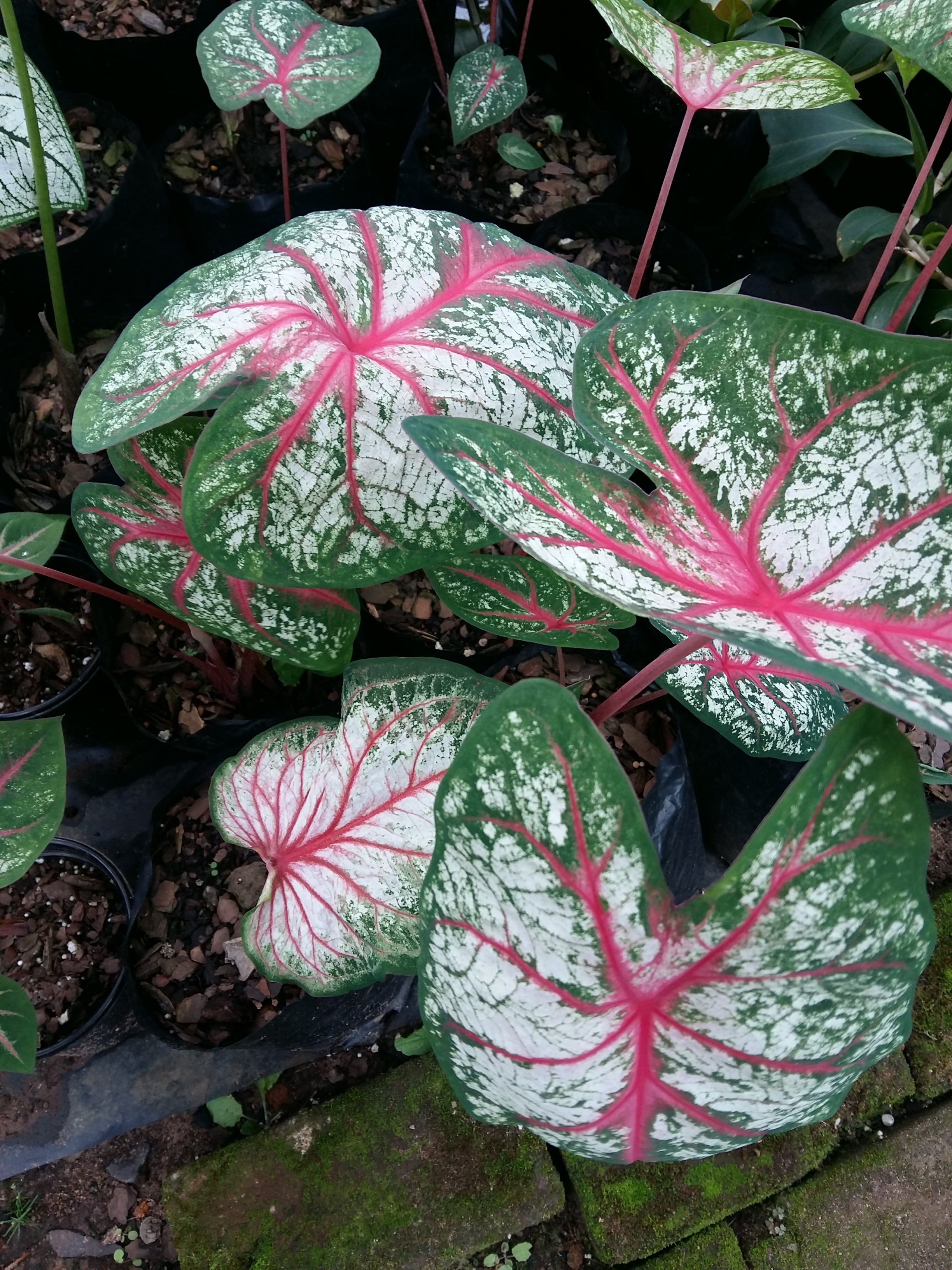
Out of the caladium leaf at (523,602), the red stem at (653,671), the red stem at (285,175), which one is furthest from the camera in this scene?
the red stem at (285,175)

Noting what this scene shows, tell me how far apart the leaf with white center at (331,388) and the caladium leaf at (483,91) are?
2.35ft

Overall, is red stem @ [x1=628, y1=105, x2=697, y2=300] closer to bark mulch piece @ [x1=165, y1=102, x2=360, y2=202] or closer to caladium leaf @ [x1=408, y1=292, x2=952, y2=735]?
caladium leaf @ [x1=408, y1=292, x2=952, y2=735]

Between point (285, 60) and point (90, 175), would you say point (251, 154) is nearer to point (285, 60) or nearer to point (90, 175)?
point (90, 175)

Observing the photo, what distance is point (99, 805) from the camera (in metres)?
1.39

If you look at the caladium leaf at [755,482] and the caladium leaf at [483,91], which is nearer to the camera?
the caladium leaf at [755,482]

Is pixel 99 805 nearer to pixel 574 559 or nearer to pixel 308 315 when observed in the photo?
pixel 308 315

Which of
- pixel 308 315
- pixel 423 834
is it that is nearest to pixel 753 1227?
pixel 423 834

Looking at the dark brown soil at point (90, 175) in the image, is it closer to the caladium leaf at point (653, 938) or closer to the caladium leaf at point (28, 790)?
the caladium leaf at point (28, 790)

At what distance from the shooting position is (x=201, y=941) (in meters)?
1.16

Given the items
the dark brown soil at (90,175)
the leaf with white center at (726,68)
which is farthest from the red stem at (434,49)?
the leaf with white center at (726,68)

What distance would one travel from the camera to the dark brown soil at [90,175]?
59.9 inches

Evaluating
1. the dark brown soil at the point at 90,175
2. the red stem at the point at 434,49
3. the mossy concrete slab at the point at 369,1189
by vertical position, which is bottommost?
the mossy concrete slab at the point at 369,1189

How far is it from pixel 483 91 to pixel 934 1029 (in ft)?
5.74

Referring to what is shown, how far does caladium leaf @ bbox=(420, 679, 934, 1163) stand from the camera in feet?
1.69
